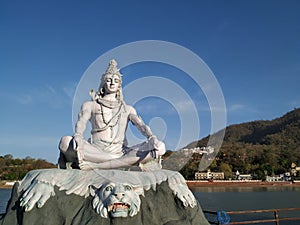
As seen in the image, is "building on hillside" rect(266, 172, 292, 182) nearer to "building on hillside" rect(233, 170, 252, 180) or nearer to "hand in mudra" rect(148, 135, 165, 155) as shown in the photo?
"building on hillside" rect(233, 170, 252, 180)

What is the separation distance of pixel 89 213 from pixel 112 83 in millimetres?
3008

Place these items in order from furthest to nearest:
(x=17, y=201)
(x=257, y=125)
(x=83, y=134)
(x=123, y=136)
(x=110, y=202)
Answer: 1. (x=257, y=125)
2. (x=123, y=136)
3. (x=83, y=134)
4. (x=17, y=201)
5. (x=110, y=202)

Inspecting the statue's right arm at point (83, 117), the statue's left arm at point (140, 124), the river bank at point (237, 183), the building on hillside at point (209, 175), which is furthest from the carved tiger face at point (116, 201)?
the building on hillside at point (209, 175)

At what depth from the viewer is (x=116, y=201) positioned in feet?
15.2

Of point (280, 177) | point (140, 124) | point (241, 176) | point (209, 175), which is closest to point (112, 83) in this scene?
point (140, 124)

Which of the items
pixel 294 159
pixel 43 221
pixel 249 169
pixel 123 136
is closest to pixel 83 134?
pixel 123 136

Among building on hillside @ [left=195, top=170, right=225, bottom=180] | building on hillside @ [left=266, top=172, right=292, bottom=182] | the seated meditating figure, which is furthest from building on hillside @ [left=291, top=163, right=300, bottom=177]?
the seated meditating figure

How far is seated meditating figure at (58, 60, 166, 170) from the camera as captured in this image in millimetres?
5812

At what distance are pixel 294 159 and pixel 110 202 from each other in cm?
7487

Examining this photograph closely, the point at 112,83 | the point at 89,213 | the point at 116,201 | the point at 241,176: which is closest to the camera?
the point at 116,201

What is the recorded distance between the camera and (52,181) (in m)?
5.10

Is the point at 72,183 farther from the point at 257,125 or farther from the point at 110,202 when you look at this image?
the point at 257,125

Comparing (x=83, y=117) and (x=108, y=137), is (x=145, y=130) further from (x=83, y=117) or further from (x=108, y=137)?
(x=83, y=117)

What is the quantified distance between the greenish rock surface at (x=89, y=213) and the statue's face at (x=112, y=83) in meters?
2.58
